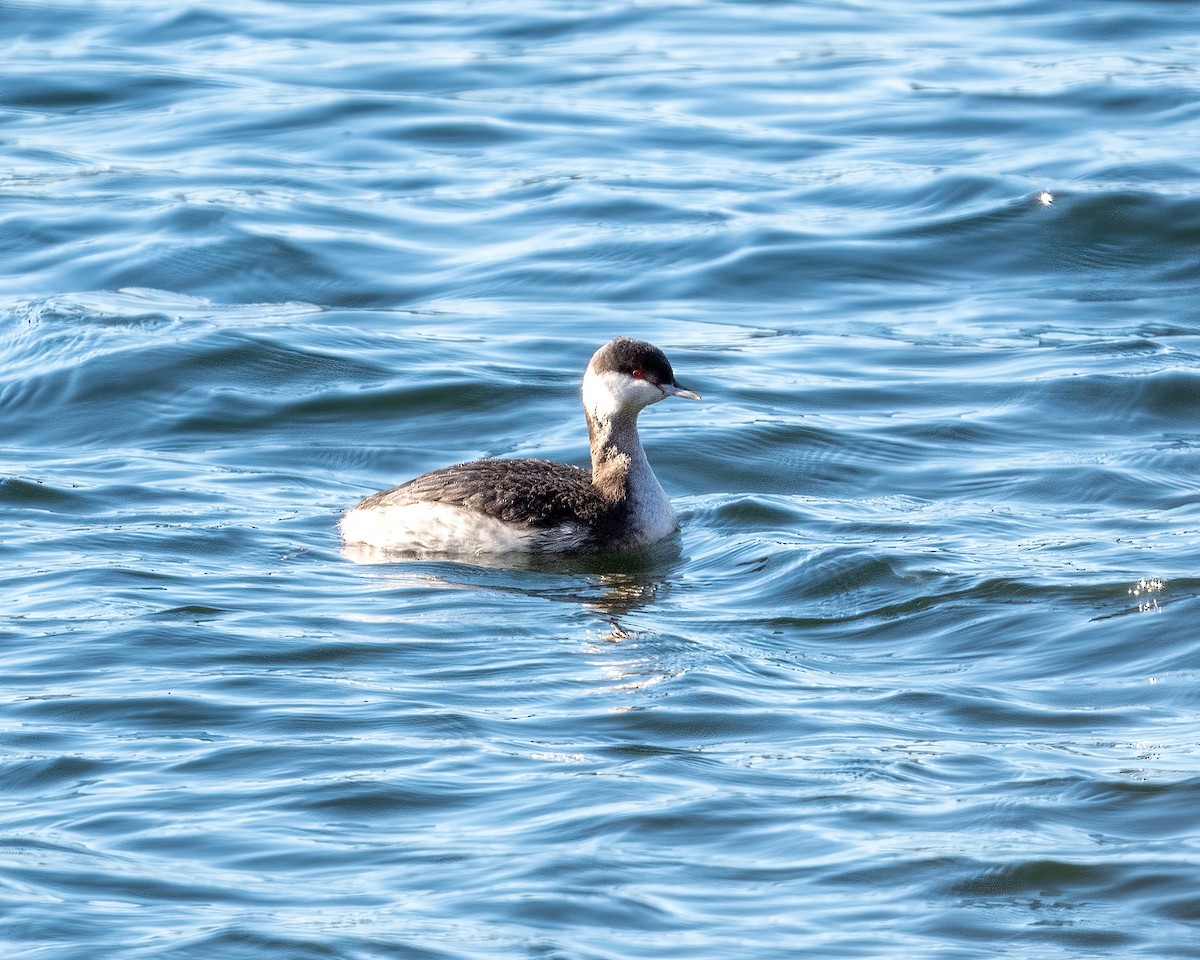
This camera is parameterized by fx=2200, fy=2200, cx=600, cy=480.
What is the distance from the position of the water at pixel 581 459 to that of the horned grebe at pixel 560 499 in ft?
0.70

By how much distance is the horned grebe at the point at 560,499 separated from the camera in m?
11.5

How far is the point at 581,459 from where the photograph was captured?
13836mm

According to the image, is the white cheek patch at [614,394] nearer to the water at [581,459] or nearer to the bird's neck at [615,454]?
the bird's neck at [615,454]

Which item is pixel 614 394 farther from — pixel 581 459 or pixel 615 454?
pixel 581 459

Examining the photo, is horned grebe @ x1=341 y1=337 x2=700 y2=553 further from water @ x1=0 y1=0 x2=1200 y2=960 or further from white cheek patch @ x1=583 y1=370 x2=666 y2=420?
water @ x1=0 y1=0 x2=1200 y2=960

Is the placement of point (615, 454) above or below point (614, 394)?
below

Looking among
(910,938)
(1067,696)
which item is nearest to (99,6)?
(1067,696)

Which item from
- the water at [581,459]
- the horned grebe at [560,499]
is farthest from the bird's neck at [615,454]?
the water at [581,459]

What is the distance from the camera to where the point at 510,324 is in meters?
16.3

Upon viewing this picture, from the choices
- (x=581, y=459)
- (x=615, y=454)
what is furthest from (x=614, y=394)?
(x=581, y=459)

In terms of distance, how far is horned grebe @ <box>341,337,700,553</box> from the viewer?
11.5m

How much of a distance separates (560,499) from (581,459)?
6.82 ft

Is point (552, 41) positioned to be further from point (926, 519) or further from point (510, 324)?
point (926, 519)

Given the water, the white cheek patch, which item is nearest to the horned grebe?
the white cheek patch
